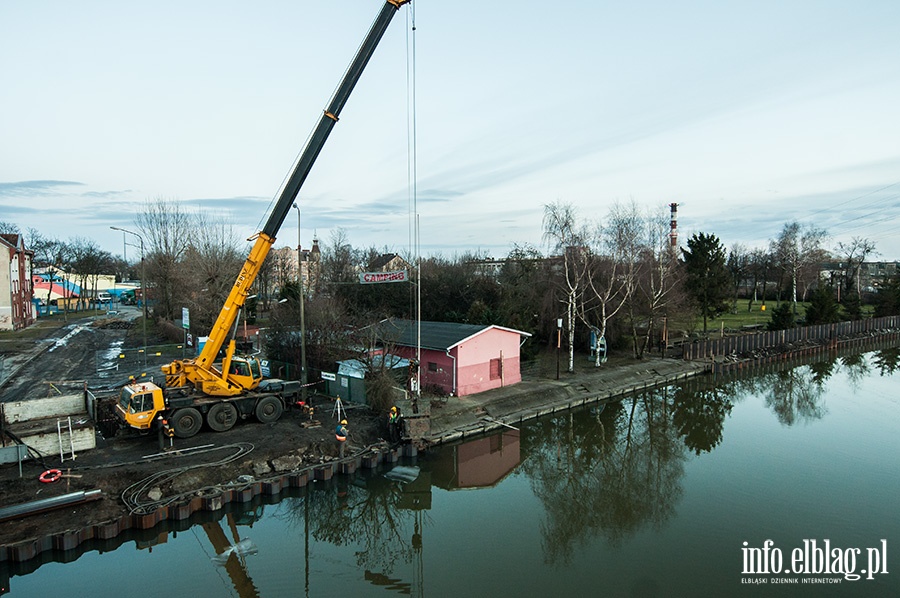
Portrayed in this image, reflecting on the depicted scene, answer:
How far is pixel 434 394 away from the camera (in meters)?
23.8

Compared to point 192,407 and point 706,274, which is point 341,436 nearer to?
point 192,407

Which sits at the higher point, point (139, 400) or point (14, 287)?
point (14, 287)

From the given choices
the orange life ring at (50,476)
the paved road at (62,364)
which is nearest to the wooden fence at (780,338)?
the orange life ring at (50,476)

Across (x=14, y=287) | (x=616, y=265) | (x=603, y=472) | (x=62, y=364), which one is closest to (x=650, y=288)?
(x=616, y=265)

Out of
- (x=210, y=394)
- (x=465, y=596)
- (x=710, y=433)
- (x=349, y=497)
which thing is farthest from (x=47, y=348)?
(x=710, y=433)

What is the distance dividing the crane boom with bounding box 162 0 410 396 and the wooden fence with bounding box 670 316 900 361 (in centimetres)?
2786

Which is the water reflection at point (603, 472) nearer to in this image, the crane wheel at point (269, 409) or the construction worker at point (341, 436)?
the construction worker at point (341, 436)

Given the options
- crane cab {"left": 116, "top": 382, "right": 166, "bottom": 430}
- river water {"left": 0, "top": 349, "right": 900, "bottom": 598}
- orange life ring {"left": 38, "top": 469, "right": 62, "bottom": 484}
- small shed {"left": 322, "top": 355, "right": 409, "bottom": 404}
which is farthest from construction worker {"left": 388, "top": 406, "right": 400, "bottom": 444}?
orange life ring {"left": 38, "top": 469, "right": 62, "bottom": 484}

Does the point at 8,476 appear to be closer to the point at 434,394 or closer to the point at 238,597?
the point at 238,597

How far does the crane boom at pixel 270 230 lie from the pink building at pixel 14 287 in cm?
3714

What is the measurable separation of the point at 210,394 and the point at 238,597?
343 inches

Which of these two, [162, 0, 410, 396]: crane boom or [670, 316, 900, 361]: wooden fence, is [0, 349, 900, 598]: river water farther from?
[670, 316, 900, 361]: wooden fence

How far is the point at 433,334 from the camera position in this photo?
26.1m

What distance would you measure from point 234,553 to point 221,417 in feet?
21.8
